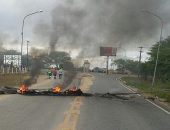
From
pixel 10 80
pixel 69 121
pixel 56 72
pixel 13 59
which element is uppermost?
pixel 13 59

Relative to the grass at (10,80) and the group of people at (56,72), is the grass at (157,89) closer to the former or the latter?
the group of people at (56,72)

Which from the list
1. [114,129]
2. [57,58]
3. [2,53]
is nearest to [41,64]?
[57,58]

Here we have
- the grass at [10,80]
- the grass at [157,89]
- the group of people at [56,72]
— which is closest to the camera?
the grass at [157,89]

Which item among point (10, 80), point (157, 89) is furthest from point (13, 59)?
point (157, 89)

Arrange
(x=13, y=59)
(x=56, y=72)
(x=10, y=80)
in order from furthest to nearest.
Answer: (x=13, y=59) → (x=56, y=72) → (x=10, y=80)

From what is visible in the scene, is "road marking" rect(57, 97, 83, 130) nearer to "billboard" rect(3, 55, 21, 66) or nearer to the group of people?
the group of people

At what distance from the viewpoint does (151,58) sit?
8675 centimetres

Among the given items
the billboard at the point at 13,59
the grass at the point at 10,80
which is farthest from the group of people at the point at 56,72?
the billboard at the point at 13,59

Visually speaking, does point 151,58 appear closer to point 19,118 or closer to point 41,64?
point 41,64

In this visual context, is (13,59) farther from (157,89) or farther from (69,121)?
(69,121)

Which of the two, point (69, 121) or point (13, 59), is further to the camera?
point (13, 59)

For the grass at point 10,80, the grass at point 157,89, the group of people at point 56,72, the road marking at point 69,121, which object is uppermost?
the group of people at point 56,72

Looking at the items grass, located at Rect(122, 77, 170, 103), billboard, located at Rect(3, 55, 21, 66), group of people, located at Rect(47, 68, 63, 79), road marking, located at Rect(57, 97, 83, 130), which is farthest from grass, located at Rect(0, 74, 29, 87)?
billboard, located at Rect(3, 55, 21, 66)

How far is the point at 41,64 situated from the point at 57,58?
3.12 metres
